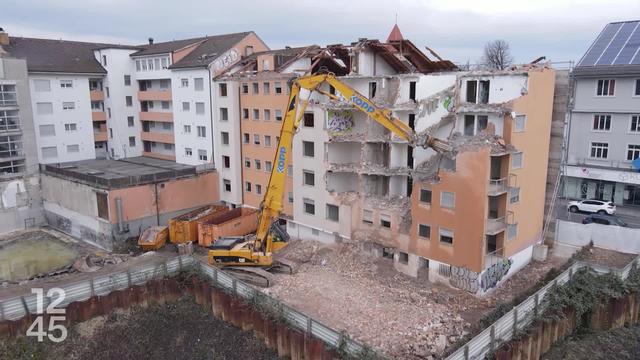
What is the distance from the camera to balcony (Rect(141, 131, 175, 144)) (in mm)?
53094

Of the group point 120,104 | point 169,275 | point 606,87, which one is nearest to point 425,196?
point 169,275

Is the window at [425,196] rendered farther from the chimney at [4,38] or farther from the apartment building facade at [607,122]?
the chimney at [4,38]

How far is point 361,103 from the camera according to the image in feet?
102

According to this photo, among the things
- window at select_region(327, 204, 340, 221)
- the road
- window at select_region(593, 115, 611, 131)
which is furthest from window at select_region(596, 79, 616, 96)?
window at select_region(327, 204, 340, 221)

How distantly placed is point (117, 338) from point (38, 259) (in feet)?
60.0

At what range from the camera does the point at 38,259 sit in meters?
39.6

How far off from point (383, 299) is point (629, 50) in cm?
3609

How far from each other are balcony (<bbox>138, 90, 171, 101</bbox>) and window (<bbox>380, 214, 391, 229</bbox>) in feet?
96.4

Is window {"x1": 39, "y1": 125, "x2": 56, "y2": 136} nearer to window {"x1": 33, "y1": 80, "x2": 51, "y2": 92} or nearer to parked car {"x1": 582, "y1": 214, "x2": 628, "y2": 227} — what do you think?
window {"x1": 33, "y1": 80, "x2": 51, "y2": 92}

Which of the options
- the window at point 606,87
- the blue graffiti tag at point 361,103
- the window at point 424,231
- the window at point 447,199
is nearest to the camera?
the window at point 447,199

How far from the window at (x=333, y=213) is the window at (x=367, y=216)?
2.44 meters

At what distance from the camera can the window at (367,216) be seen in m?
34.6

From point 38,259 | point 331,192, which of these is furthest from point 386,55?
point 38,259

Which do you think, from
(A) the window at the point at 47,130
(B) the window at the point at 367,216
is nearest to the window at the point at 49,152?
(A) the window at the point at 47,130
